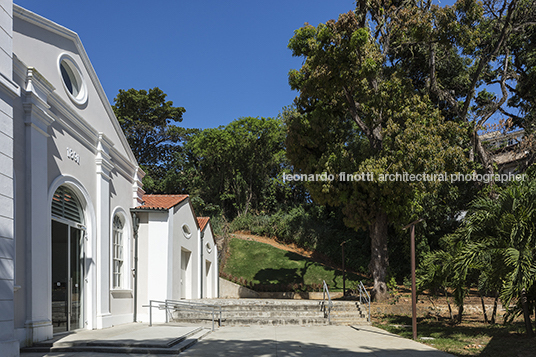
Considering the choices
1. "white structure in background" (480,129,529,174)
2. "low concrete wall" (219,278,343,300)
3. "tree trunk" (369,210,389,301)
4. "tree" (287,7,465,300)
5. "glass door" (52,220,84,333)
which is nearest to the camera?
"glass door" (52,220,84,333)

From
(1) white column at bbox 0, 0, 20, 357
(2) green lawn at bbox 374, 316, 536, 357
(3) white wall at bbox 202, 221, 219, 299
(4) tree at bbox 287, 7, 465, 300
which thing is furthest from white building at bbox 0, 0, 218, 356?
(2) green lawn at bbox 374, 316, 536, 357

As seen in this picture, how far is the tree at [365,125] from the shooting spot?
17.2 meters

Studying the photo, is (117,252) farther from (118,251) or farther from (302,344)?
(302,344)

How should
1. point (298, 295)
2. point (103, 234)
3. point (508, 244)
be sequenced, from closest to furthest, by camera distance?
point (508, 244)
point (103, 234)
point (298, 295)

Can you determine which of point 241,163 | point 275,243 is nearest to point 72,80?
point 275,243

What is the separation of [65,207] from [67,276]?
1.74 meters

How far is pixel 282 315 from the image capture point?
15.6 metres

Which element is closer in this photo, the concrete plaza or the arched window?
the concrete plaza

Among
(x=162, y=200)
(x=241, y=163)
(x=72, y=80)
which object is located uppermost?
(x=241, y=163)

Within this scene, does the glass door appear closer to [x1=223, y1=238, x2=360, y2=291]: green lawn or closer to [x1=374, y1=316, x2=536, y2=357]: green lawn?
[x1=374, y1=316, x2=536, y2=357]: green lawn

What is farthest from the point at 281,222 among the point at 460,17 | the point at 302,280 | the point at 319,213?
the point at 460,17

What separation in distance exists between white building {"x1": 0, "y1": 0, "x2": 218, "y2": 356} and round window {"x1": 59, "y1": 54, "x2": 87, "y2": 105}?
29 millimetres

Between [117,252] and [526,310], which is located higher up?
[117,252]

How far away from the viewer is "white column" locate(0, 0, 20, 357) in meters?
5.91
